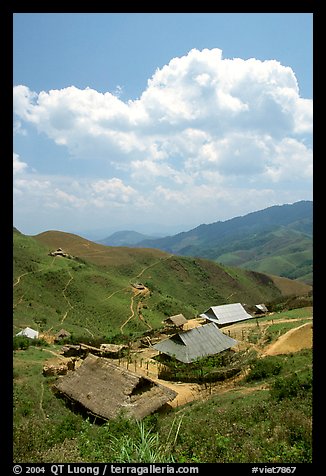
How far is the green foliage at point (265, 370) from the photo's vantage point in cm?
1309

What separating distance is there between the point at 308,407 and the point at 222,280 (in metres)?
65.0

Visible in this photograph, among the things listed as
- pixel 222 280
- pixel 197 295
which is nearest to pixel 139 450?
pixel 197 295

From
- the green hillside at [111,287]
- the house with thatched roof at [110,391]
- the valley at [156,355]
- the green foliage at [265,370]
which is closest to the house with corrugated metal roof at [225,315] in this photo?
the valley at [156,355]

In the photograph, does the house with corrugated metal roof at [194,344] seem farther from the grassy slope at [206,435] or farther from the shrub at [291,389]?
the shrub at [291,389]

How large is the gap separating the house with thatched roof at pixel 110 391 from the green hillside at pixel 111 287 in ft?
52.0

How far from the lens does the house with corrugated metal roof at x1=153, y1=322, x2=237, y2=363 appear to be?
18.0 m

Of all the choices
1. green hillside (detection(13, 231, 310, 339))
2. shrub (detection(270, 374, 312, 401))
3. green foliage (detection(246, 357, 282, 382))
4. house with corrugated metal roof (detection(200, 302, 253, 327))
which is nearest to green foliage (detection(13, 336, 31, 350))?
green hillside (detection(13, 231, 310, 339))

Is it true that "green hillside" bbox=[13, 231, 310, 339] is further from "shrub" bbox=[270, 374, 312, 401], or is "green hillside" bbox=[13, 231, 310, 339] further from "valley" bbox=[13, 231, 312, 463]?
"shrub" bbox=[270, 374, 312, 401]

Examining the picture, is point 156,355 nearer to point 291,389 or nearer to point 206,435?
point 291,389

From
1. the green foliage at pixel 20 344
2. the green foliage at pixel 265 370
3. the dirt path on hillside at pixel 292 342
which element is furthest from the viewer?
the green foliage at pixel 20 344

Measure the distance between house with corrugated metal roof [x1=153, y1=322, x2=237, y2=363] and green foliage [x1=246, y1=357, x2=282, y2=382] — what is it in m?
4.53

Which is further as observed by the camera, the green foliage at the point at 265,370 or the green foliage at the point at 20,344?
the green foliage at the point at 20,344

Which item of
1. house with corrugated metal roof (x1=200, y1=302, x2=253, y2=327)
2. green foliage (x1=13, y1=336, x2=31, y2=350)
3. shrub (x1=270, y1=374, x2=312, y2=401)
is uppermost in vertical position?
shrub (x1=270, y1=374, x2=312, y2=401)

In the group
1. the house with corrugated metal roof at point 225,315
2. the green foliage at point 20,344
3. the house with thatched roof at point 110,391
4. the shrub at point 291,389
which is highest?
the shrub at point 291,389
